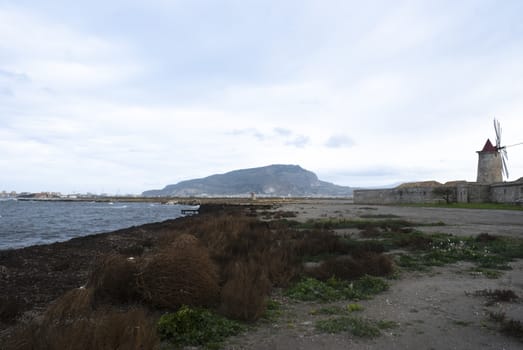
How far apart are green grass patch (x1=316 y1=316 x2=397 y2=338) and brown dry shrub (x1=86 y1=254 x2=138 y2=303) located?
358 centimetres

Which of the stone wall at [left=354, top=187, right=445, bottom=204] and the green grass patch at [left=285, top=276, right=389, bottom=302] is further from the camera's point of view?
the stone wall at [left=354, top=187, right=445, bottom=204]

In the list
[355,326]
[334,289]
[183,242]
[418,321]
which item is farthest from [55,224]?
[418,321]

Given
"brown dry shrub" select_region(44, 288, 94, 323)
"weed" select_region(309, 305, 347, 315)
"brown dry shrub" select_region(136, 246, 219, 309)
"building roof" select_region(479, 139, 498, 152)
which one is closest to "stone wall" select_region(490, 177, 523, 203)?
"building roof" select_region(479, 139, 498, 152)

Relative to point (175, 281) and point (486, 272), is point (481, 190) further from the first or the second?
point (175, 281)

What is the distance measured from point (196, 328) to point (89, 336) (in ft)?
5.56

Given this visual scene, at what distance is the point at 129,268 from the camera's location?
695 cm

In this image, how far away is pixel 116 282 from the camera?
679 cm

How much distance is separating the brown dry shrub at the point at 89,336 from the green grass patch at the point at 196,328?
23.9 inches

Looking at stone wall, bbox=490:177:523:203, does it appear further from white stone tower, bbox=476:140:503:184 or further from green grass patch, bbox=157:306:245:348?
green grass patch, bbox=157:306:245:348

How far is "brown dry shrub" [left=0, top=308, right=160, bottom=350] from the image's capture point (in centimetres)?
382

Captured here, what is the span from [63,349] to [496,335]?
228 inches

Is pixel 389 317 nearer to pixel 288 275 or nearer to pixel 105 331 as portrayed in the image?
pixel 288 275

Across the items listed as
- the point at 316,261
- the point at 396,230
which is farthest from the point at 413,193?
the point at 316,261

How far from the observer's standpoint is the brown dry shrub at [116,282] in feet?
21.8
